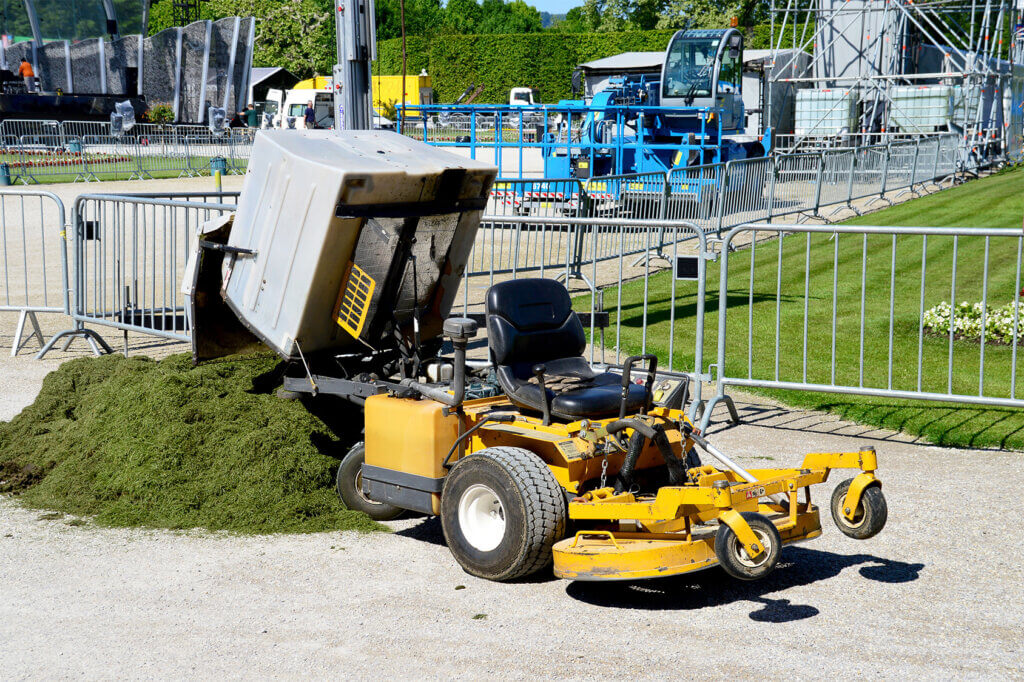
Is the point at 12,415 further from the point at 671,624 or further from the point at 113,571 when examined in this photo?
the point at 671,624

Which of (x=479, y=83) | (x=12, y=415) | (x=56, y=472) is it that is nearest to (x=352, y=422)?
(x=56, y=472)

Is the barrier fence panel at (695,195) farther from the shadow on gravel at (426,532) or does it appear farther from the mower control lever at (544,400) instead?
the mower control lever at (544,400)

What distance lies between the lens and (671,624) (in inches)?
179

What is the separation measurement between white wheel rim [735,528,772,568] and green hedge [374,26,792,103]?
2342 inches

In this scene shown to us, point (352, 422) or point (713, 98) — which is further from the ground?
point (713, 98)

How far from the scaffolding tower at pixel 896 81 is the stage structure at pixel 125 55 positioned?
→ 30.0 meters

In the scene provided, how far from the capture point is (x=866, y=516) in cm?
484

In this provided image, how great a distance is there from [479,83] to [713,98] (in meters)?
43.5

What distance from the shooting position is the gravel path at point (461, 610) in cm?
417

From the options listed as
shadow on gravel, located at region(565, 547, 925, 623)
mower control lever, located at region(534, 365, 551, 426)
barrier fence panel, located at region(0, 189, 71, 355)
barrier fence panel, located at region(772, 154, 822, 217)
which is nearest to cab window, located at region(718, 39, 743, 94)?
barrier fence panel, located at region(772, 154, 822, 217)

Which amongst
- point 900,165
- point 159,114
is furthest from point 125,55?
point 900,165

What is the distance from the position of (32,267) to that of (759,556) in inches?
523

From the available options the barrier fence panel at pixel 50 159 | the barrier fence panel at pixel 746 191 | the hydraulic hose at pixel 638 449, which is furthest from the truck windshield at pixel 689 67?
the hydraulic hose at pixel 638 449

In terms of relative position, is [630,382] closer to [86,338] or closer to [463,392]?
[463,392]
